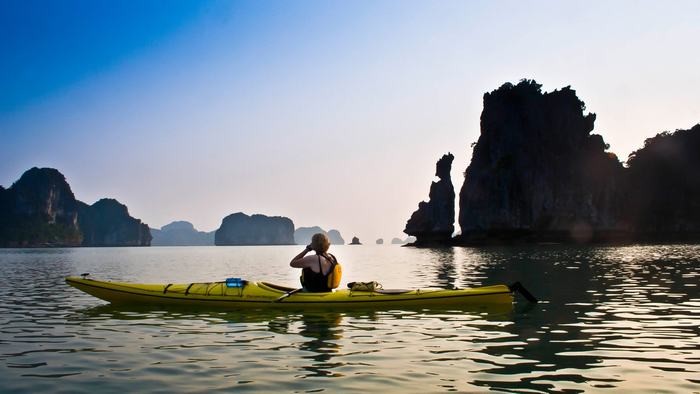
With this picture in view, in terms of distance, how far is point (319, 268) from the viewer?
14773 millimetres

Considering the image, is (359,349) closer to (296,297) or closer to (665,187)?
(296,297)

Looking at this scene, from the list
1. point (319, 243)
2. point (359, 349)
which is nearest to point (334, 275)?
point (319, 243)

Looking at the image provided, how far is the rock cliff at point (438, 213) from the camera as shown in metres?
112

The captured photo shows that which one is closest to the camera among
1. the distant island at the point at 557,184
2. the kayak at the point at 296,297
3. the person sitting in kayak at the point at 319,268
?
the person sitting in kayak at the point at 319,268

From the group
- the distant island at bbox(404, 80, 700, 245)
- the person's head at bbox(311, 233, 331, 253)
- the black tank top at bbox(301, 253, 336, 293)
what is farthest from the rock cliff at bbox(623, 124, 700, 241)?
the person's head at bbox(311, 233, 331, 253)

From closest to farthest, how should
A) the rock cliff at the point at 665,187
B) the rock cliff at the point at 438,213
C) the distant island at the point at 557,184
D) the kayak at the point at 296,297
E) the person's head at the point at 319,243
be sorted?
the person's head at the point at 319,243 → the kayak at the point at 296,297 → the distant island at the point at 557,184 → the rock cliff at the point at 665,187 → the rock cliff at the point at 438,213

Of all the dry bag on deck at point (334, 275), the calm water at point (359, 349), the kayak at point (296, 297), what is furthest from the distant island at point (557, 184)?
the dry bag on deck at point (334, 275)

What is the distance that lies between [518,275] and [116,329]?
21396 mm

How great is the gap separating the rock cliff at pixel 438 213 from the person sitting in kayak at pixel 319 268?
9766cm

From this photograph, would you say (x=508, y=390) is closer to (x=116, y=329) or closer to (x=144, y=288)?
(x=116, y=329)

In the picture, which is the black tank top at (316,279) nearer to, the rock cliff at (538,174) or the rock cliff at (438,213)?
the rock cliff at (538,174)

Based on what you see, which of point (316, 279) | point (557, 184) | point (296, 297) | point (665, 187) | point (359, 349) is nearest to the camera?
point (359, 349)

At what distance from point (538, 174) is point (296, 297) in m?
94.9

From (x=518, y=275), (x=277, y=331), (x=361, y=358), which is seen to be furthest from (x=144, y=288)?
(x=518, y=275)
